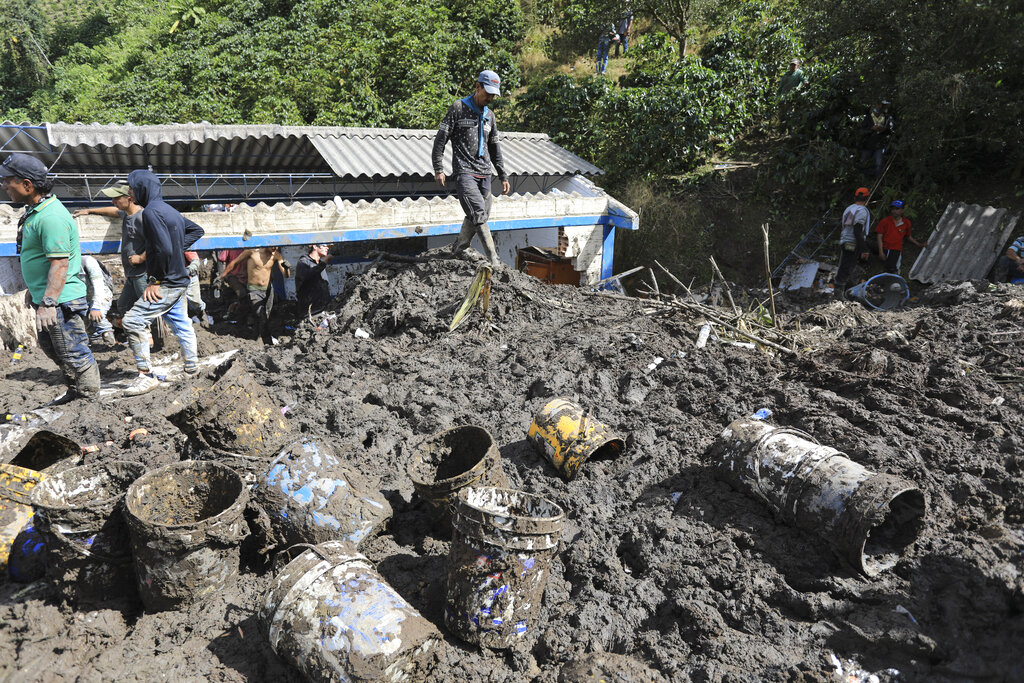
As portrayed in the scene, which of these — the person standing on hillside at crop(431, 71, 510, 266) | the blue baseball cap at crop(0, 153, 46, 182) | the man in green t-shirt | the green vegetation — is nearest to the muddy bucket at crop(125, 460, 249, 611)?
the man in green t-shirt

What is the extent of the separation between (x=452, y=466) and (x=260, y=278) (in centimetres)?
520

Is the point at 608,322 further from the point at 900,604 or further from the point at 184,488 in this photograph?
the point at 184,488

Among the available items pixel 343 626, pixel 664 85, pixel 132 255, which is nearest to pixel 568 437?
pixel 343 626

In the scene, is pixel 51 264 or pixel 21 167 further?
pixel 51 264

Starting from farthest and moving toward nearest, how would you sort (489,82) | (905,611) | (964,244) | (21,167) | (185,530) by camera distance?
(964,244) → (489,82) → (21,167) → (905,611) → (185,530)

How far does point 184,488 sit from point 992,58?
39.7 ft

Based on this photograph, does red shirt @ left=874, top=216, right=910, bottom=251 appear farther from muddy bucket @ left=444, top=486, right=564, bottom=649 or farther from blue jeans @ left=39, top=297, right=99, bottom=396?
blue jeans @ left=39, top=297, right=99, bottom=396

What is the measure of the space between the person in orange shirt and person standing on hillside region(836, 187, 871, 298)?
1.67 feet

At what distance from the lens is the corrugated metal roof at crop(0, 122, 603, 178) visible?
29.9ft

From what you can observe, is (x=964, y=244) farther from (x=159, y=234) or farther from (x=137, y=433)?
(x=137, y=433)

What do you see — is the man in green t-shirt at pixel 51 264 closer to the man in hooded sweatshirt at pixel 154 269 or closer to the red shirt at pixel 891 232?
the man in hooded sweatshirt at pixel 154 269

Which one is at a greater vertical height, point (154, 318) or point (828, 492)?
point (828, 492)

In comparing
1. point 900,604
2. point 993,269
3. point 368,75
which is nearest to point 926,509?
point 900,604

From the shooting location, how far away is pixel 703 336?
5.81 metres
